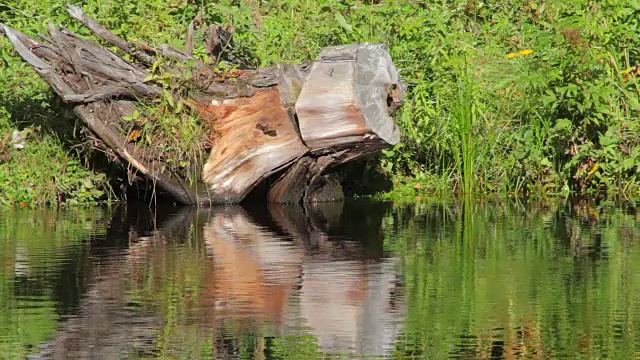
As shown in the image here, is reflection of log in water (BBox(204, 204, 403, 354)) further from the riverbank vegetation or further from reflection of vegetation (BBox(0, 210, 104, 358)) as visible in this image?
the riverbank vegetation

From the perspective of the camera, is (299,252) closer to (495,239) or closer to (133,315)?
(495,239)

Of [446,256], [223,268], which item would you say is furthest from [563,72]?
[223,268]

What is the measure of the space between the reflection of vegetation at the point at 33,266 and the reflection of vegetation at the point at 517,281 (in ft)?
6.86

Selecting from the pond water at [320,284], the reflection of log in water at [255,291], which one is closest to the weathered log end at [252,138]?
the pond water at [320,284]

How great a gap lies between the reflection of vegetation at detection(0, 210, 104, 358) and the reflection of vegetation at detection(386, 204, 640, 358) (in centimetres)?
209

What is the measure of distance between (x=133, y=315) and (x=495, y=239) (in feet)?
14.3

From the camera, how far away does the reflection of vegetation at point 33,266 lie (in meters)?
7.27

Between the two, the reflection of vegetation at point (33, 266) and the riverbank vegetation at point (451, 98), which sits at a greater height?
the riverbank vegetation at point (451, 98)

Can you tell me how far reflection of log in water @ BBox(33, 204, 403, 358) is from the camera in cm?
707

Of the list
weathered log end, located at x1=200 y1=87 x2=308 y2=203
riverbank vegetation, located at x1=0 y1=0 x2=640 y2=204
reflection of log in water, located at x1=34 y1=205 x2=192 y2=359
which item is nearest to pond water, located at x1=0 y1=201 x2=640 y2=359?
reflection of log in water, located at x1=34 y1=205 x2=192 y2=359

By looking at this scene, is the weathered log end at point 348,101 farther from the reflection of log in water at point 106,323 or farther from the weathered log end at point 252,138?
the reflection of log in water at point 106,323

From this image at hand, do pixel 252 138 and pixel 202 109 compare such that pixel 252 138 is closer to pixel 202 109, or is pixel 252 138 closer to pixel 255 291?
pixel 202 109

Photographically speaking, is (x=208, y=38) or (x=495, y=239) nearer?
(x=495, y=239)

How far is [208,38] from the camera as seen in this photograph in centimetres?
1434
